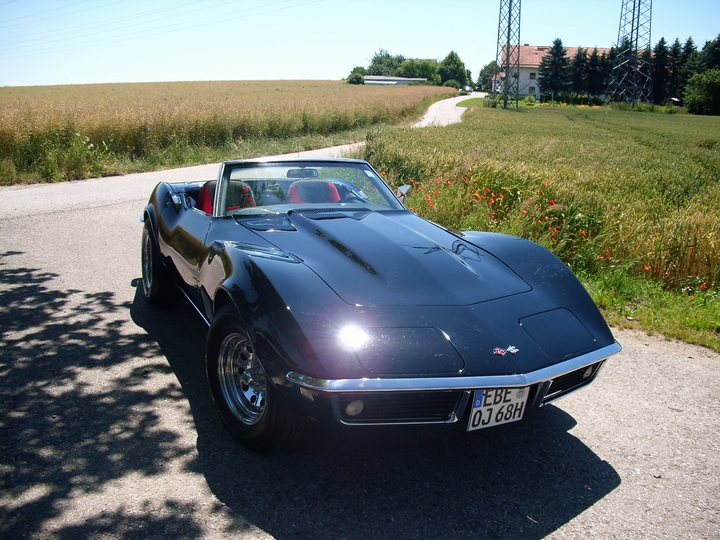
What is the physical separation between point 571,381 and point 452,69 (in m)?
165

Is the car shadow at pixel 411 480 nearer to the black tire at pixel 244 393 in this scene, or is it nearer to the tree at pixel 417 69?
the black tire at pixel 244 393

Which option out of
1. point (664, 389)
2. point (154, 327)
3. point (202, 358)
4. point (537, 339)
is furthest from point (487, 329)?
point (154, 327)

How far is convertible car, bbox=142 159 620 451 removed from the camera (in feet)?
7.39

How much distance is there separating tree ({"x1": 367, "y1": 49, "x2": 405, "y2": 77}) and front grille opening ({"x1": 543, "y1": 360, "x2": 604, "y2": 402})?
159 meters

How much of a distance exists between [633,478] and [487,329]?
1010mm

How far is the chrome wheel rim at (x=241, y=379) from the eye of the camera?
2682 millimetres

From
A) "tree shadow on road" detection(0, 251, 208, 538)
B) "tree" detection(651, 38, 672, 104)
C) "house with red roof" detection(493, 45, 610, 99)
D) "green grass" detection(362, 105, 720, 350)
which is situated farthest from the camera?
"house with red roof" detection(493, 45, 610, 99)

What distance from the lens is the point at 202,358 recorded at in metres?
3.78

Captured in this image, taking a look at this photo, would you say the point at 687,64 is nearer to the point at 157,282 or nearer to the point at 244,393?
the point at 157,282

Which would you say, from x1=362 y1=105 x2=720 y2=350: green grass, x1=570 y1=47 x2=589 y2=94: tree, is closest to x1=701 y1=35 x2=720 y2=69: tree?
x1=570 y1=47 x2=589 y2=94: tree

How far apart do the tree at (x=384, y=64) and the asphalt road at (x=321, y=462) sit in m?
159

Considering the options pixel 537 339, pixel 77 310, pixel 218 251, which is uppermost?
pixel 218 251

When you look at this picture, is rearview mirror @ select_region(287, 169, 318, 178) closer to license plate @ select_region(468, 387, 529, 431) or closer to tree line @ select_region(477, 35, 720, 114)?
license plate @ select_region(468, 387, 529, 431)

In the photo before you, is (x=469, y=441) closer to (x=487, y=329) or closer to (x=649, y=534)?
(x=487, y=329)
